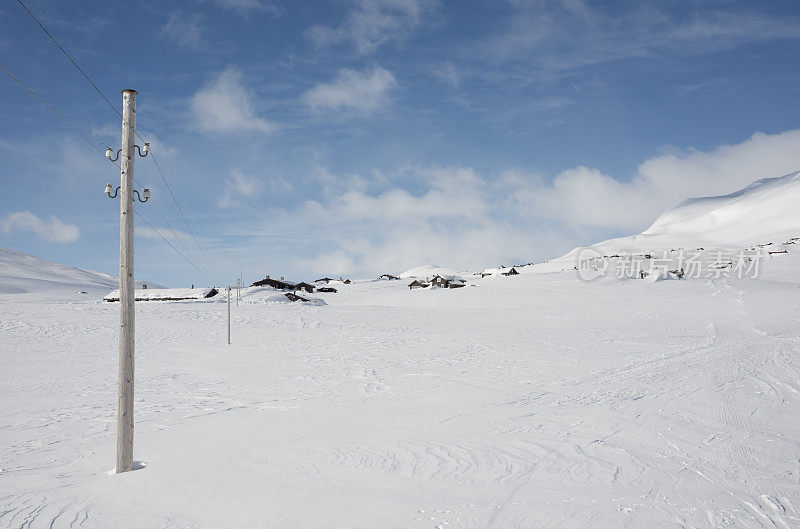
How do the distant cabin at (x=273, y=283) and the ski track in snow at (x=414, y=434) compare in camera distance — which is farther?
the distant cabin at (x=273, y=283)

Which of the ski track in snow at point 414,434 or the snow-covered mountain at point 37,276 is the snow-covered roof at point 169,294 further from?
A: the snow-covered mountain at point 37,276

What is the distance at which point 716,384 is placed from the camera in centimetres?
1683

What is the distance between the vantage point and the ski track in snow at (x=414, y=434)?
751 cm

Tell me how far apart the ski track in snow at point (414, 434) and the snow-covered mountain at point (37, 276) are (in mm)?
75329

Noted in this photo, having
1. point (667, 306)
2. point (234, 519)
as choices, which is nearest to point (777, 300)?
point (667, 306)

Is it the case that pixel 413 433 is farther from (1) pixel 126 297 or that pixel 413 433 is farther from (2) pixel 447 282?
(2) pixel 447 282

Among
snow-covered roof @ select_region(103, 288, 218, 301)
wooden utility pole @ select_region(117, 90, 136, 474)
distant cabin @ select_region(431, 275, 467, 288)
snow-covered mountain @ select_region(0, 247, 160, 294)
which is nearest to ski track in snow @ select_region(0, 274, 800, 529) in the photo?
wooden utility pole @ select_region(117, 90, 136, 474)

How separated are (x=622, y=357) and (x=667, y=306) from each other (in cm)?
2787

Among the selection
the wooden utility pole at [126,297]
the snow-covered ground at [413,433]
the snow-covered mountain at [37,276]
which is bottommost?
the snow-covered ground at [413,433]

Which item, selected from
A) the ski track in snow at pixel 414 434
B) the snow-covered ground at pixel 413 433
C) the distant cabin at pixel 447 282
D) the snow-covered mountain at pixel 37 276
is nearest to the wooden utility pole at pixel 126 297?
the snow-covered ground at pixel 413 433

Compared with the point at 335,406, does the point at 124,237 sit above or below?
above

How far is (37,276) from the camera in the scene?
355ft

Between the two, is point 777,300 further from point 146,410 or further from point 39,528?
point 39,528

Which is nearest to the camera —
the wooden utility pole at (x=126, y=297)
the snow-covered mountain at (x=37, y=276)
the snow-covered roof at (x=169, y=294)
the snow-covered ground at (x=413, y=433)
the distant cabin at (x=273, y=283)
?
the snow-covered ground at (x=413, y=433)
